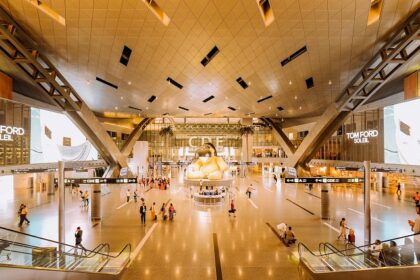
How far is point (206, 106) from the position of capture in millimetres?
28609

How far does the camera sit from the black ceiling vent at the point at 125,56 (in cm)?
1480

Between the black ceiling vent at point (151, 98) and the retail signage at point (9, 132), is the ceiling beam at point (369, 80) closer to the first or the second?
the black ceiling vent at point (151, 98)

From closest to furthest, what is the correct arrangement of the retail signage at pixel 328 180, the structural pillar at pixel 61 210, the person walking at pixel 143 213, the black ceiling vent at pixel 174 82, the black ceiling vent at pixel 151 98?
1. the structural pillar at pixel 61 210
2. the retail signage at pixel 328 180
3. the person walking at pixel 143 213
4. the black ceiling vent at pixel 174 82
5. the black ceiling vent at pixel 151 98

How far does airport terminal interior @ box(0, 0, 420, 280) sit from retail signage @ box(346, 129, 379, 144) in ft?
0.51

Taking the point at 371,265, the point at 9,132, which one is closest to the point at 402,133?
the point at 371,265

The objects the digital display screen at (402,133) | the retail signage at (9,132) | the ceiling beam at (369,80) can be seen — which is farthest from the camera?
the digital display screen at (402,133)

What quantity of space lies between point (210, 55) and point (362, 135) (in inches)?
696

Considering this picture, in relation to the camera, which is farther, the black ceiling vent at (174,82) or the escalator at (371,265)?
the black ceiling vent at (174,82)

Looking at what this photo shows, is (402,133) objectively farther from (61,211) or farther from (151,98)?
(61,211)

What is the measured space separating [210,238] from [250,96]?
47.4 feet

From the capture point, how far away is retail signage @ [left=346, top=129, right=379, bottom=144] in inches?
942

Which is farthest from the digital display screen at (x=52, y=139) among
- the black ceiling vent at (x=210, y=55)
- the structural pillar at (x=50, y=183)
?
the black ceiling vent at (x=210, y=55)

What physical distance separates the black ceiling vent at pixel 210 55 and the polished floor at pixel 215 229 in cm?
971

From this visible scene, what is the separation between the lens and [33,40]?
13.1 m
